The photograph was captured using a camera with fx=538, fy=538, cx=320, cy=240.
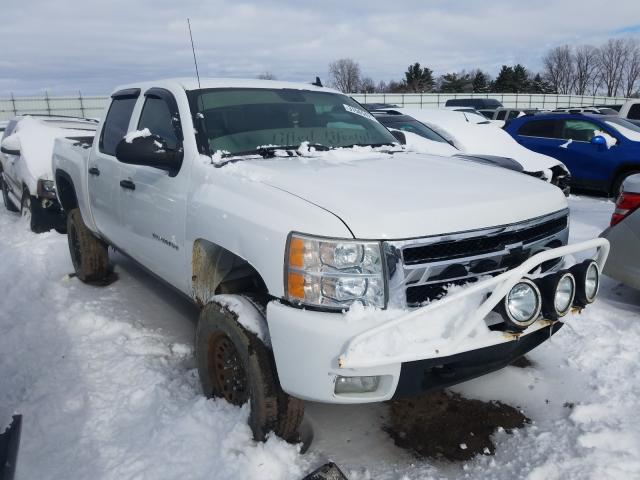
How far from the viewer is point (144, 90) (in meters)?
3.99

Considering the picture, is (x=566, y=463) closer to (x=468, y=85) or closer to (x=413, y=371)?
(x=413, y=371)

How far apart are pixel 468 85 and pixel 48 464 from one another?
74.0 meters

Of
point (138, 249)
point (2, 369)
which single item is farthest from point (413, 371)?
point (2, 369)

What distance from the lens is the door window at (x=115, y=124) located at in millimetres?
4234

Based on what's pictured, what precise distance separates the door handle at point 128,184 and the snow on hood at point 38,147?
3855 millimetres

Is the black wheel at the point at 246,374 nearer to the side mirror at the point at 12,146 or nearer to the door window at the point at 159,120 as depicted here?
the door window at the point at 159,120

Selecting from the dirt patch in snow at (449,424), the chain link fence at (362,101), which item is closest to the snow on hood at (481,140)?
the dirt patch in snow at (449,424)

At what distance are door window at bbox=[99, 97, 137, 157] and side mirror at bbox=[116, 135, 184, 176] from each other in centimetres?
116

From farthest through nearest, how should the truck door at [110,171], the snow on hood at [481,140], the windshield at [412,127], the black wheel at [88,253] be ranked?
the windshield at [412,127] → the snow on hood at [481,140] → the black wheel at [88,253] → the truck door at [110,171]

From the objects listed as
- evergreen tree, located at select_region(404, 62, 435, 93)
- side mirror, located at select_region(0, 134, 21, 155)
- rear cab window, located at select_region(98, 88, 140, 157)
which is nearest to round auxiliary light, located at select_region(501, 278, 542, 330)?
rear cab window, located at select_region(98, 88, 140, 157)

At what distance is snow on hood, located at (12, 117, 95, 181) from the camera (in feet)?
24.0

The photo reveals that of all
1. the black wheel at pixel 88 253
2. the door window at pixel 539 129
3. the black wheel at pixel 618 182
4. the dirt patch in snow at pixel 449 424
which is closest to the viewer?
the dirt patch in snow at pixel 449 424

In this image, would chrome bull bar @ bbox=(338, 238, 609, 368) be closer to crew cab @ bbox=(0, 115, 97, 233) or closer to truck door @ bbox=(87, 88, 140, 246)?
truck door @ bbox=(87, 88, 140, 246)

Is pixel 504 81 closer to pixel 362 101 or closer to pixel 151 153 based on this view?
pixel 362 101
